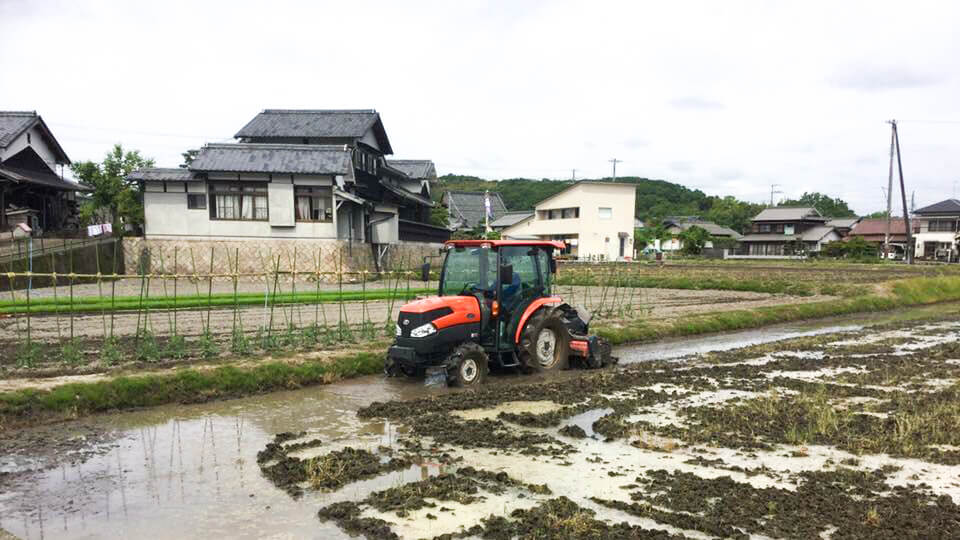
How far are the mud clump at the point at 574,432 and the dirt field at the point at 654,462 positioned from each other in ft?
0.07

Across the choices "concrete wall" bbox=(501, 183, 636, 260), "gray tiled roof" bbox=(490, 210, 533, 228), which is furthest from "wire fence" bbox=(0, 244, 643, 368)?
"gray tiled roof" bbox=(490, 210, 533, 228)

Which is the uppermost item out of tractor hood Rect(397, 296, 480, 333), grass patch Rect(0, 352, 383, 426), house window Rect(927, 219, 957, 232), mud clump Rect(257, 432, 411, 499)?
house window Rect(927, 219, 957, 232)

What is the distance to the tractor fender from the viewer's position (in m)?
9.33

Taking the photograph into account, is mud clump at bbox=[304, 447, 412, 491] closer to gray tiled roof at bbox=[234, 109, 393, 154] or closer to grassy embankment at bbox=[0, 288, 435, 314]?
grassy embankment at bbox=[0, 288, 435, 314]

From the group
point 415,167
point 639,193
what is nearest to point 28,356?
point 415,167

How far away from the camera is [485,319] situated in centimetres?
911

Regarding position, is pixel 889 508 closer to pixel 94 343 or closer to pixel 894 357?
pixel 894 357

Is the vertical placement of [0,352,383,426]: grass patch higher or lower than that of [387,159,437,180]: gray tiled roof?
lower

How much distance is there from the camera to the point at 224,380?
8828 millimetres

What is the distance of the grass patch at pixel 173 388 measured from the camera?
7.48m

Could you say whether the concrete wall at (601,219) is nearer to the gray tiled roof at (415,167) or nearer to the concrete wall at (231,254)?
the gray tiled roof at (415,167)

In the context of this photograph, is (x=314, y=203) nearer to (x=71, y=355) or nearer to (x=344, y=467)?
(x=71, y=355)

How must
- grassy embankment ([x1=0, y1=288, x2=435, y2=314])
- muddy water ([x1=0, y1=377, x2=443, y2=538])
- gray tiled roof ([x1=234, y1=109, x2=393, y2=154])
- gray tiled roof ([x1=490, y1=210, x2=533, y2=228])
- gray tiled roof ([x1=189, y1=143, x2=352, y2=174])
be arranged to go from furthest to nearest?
gray tiled roof ([x1=490, y1=210, x2=533, y2=228]) → gray tiled roof ([x1=234, y1=109, x2=393, y2=154]) → gray tiled roof ([x1=189, y1=143, x2=352, y2=174]) → grassy embankment ([x1=0, y1=288, x2=435, y2=314]) → muddy water ([x1=0, y1=377, x2=443, y2=538])

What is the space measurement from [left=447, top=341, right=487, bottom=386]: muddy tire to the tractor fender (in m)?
0.60
